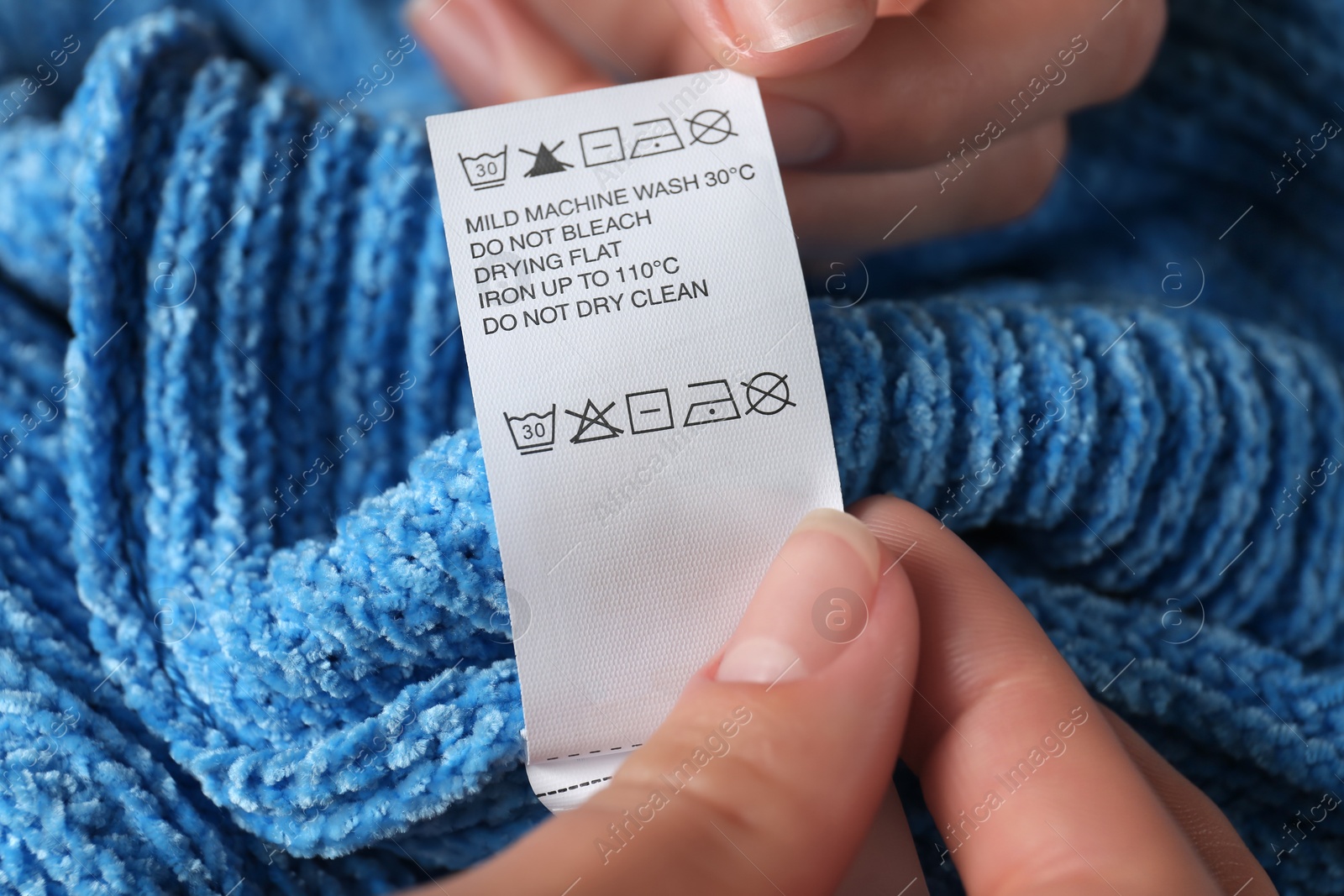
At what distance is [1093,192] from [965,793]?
52 centimetres

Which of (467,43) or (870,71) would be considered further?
(467,43)

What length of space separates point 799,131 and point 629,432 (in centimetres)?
23

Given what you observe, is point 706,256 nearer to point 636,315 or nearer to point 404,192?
point 636,315

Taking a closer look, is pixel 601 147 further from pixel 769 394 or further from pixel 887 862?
pixel 887 862

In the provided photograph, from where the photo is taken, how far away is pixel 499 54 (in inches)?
26.2

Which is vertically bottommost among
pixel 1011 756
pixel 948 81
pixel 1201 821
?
pixel 1201 821

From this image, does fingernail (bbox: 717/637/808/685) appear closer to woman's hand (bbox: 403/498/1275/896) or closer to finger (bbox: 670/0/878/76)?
woman's hand (bbox: 403/498/1275/896)

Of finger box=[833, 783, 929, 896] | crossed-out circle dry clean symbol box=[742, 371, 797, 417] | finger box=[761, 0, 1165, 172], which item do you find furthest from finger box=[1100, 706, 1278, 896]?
finger box=[761, 0, 1165, 172]

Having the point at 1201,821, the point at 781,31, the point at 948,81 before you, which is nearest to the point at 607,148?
the point at 781,31

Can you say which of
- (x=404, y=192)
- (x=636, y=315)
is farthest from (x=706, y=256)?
(x=404, y=192)

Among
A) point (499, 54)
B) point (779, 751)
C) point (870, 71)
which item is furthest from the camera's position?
point (499, 54)

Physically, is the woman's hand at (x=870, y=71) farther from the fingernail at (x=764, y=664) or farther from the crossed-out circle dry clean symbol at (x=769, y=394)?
the fingernail at (x=764, y=664)

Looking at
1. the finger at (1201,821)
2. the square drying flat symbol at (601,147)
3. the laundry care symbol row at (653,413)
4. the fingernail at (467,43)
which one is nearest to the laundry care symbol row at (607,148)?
the square drying flat symbol at (601,147)

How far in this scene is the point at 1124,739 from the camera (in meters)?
0.48
